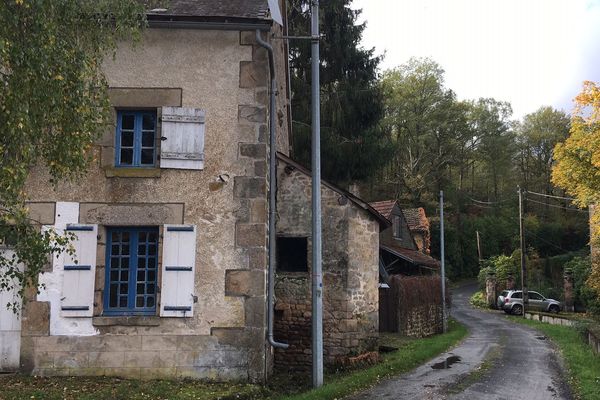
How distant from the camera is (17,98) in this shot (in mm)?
5547

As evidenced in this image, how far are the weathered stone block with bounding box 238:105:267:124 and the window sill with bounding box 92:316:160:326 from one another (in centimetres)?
360

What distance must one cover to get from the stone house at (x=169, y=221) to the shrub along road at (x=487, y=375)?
8.97 feet

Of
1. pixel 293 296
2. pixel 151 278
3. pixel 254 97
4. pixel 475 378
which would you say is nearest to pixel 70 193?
pixel 151 278

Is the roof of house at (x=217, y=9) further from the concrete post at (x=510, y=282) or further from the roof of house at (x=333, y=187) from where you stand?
the concrete post at (x=510, y=282)

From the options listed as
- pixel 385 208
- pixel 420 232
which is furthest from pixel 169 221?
pixel 420 232

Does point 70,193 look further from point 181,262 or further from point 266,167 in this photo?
point 266,167

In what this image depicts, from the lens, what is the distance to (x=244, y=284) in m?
9.29

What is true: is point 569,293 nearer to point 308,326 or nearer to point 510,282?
point 510,282

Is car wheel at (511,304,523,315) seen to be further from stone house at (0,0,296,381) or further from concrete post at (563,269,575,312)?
stone house at (0,0,296,381)

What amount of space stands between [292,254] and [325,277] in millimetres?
927

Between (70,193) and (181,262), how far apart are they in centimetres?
216

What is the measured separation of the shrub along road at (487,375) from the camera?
9539mm

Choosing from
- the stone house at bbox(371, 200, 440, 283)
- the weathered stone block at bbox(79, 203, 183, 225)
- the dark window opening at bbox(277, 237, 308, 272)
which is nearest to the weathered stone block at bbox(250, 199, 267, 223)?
the weathered stone block at bbox(79, 203, 183, 225)

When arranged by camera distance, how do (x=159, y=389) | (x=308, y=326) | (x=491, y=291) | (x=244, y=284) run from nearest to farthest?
(x=159, y=389)
(x=244, y=284)
(x=308, y=326)
(x=491, y=291)
